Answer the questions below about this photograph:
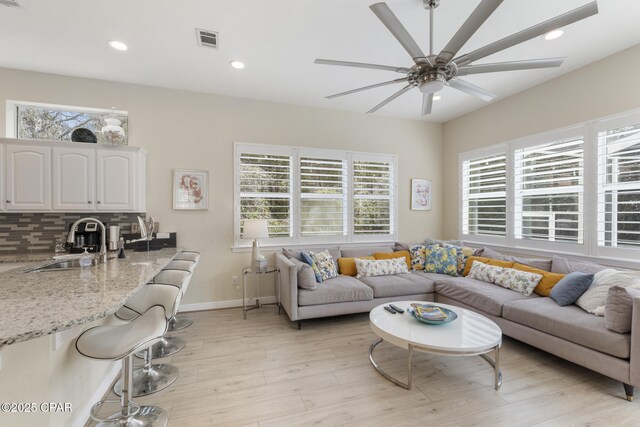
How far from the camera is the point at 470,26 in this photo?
1611mm

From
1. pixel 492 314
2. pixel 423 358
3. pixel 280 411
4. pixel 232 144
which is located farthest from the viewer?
pixel 232 144

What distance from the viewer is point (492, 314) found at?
2.98m

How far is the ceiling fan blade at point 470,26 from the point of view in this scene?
1464 mm

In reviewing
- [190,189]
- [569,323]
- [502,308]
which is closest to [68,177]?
[190,189]

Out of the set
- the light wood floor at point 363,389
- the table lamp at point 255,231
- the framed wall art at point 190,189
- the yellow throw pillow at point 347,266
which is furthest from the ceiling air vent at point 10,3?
the yellow throw pillow at point 347,266

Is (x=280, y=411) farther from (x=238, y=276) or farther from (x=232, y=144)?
(x=232, y=144)

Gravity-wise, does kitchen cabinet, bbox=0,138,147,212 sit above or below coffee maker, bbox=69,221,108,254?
above

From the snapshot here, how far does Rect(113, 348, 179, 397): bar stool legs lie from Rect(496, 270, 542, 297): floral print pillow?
143 inches

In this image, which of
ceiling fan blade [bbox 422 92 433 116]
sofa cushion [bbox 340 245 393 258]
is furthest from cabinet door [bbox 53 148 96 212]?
ceiling fan blade [bbox 422 92 433 116]

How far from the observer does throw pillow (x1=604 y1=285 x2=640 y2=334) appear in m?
2.05

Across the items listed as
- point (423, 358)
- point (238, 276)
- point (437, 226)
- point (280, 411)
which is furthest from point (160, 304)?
point (437, 226)

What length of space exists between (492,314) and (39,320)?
143 inches

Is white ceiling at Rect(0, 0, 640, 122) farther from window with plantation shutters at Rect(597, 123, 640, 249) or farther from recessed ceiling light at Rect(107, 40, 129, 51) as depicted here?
window with plantation shutters at Rect(597, 123, 640, 249)

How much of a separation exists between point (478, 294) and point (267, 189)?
3111 mm
